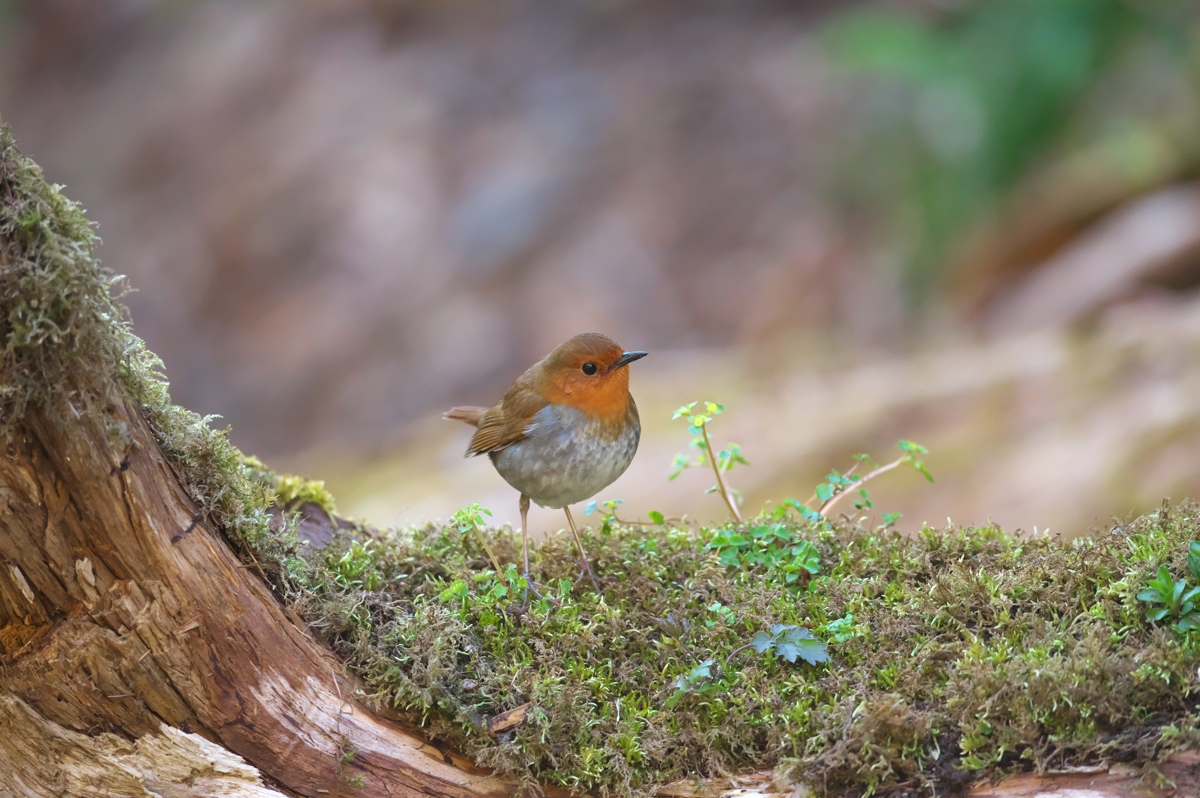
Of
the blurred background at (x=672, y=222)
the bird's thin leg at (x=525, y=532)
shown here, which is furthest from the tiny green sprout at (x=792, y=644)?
the blurred background at (x=672, y=222)

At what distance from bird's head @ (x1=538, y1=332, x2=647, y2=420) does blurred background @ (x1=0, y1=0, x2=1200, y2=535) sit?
11.2 feet

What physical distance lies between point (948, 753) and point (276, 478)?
274 cm

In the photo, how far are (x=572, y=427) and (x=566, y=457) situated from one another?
125mm

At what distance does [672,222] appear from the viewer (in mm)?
12562

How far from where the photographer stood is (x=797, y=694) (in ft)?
9.20

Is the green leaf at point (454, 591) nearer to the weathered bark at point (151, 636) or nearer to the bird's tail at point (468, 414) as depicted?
the weathered bark at point (151, 636)

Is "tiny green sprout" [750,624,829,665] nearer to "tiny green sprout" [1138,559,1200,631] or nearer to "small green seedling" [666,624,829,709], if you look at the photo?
"small green seedling" [666,624,829,709]

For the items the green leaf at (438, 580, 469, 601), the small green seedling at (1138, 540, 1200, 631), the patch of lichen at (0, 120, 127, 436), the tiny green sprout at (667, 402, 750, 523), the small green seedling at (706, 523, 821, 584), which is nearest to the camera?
the patch of lichen at (0, 120, 127, 436)

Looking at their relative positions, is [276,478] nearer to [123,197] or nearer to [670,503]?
[670,503]

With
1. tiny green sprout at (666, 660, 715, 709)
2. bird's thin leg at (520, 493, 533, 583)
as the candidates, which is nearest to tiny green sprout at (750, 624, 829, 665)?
tiny green sprout at (666, 660, 715, 709)

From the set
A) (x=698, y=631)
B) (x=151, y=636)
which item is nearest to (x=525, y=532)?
(x=698, y=631)

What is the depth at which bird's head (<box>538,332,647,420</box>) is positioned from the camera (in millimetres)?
3670

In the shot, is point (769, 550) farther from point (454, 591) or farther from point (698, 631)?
point (454, 591)

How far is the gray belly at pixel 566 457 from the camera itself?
3.58m
